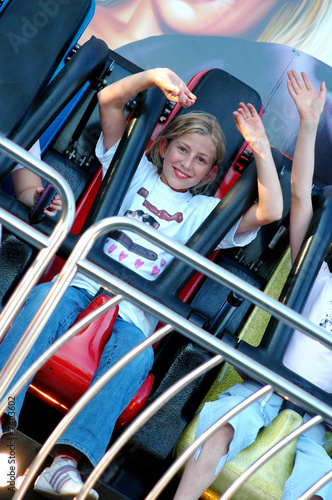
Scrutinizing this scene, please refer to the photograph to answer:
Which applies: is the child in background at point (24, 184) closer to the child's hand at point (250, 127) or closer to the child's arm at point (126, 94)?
the child's arm at point (126, 94)

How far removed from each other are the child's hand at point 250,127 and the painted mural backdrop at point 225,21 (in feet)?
3.27

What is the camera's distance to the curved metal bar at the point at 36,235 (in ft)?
3.19

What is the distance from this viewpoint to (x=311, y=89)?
1735 millimetres

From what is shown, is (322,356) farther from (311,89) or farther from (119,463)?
(311,89)

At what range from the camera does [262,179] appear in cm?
162

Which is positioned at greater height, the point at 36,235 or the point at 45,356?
the point at 36,235

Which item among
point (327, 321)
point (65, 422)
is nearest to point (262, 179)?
point (327, 321)

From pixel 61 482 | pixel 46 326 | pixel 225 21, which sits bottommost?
pixel 61 482

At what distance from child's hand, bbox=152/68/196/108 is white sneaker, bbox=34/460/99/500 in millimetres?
1016

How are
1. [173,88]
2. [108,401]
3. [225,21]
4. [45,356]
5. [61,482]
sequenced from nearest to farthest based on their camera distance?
[45,356] → [61,482] → [108,401] → [173,88] → [225,21]

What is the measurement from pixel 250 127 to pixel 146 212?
43cm

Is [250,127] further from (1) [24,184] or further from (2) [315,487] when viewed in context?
(2) [315,487]

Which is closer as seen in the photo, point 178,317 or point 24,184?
point 178,317

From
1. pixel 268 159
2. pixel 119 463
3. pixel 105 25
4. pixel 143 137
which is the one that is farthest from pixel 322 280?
pixel 105 25
